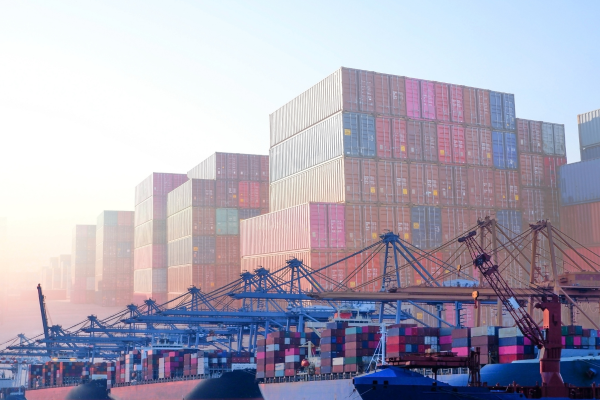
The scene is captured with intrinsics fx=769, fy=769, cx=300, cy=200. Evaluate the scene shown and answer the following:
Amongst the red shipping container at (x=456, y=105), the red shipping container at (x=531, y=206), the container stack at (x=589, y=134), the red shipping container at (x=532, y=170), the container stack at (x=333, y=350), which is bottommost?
the container stack at (x=333, y=350)

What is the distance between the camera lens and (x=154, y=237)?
151 m

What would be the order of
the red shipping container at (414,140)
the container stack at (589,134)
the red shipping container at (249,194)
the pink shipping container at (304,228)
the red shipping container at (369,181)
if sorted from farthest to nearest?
1. the red shipping container at (249,194)
2. the container stack at (589,134)
3. the red shipping container at (414,140)
4. the red shipping container at (369,181)
5. the pink shipping container at (304,228)

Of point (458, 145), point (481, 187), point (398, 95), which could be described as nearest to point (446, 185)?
point (481, 187)

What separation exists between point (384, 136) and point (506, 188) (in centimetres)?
1963

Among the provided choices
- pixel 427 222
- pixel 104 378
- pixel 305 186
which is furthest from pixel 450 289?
pixel 104 378

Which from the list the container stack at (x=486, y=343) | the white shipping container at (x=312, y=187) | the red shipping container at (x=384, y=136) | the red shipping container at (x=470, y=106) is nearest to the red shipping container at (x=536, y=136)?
the red shipping container at (x=470, y=106)

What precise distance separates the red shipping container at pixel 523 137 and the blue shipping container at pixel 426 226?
658 inches

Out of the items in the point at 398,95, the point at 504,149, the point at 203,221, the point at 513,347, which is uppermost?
the point at 398,95

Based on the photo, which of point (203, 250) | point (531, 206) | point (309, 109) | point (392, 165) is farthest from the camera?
point (203, 250)

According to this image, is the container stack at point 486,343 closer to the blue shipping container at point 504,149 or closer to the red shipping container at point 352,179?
the red shipping container at point 352,179

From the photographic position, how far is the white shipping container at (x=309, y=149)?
314 feet

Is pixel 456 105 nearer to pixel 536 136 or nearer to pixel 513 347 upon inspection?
pixel 536 136

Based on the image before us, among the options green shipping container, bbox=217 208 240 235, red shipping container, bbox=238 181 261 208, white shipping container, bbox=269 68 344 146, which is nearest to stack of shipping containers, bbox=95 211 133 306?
green shipping container, bbox=217 208 240 235

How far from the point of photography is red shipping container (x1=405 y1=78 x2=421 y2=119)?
324 feet
